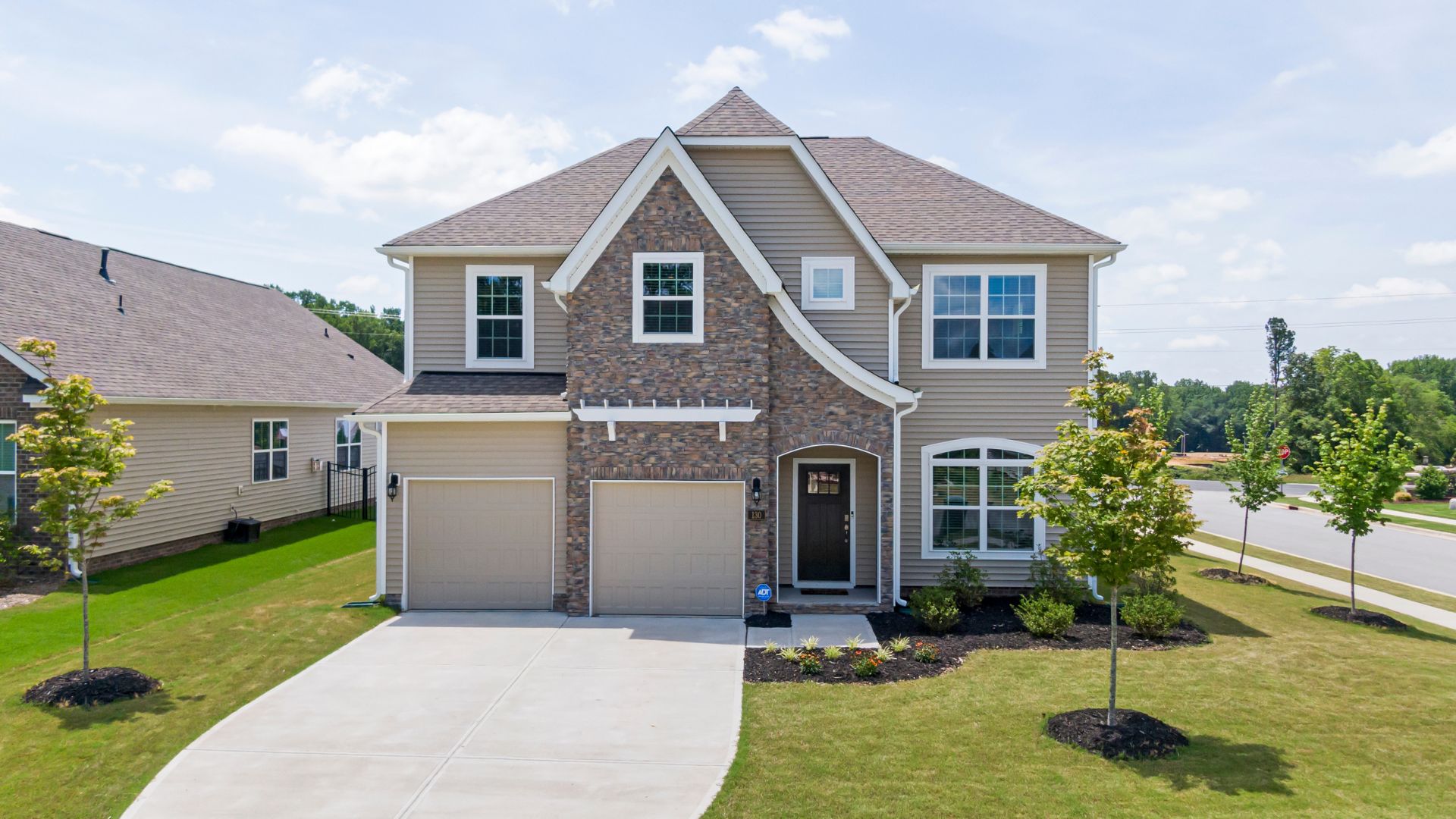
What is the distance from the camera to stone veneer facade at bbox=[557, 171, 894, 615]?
40.2 ft

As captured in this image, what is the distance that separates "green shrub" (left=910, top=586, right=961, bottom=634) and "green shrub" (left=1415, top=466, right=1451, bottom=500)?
130 ft

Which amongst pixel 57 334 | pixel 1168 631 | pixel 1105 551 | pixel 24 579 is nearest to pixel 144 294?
pixel 57 334

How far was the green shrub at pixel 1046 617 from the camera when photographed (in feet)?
37.6

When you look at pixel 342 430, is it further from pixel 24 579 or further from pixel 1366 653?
pixel 1366 653

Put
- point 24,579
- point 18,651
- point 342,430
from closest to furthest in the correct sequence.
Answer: point 18,651
point 24,579
point 342,430

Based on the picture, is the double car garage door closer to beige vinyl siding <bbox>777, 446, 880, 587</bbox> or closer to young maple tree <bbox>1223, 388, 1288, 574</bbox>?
beige vinyl siding <bbox>777, 446, 880, 587</bbox>

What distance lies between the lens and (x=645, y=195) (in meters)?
12.2

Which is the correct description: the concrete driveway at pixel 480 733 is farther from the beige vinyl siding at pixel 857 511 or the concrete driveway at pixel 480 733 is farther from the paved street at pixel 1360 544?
the paved street at pixel 1360 544

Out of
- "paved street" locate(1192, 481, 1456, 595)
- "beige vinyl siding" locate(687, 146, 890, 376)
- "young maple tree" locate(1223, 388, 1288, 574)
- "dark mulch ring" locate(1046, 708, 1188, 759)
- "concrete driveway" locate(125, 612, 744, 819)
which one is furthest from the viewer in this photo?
"paved street" locate(1192, 481, 1456, 595)

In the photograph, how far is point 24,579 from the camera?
14.0 m

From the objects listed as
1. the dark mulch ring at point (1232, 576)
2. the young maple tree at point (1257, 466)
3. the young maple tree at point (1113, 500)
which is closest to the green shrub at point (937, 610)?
the young maple tree at point (1113, 500)

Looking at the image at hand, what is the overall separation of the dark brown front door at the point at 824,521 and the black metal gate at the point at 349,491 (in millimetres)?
14479

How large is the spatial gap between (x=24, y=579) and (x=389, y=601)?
7.45 meters

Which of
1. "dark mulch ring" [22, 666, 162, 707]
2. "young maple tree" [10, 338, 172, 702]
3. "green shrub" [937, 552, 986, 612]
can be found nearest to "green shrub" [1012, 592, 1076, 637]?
"green shrub" [937, 552, 986, 612]
